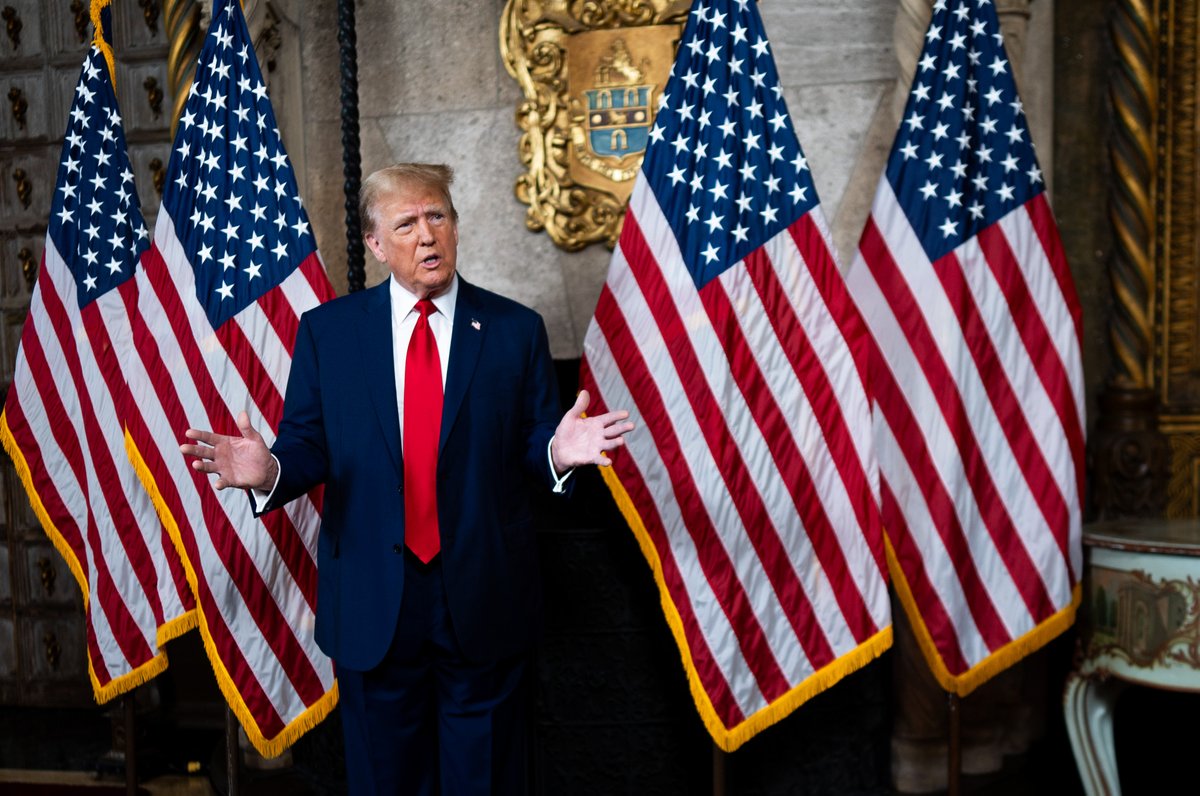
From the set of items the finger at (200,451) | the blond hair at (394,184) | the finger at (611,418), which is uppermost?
the blond hair at (394,184)

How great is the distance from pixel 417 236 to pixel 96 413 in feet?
4.97

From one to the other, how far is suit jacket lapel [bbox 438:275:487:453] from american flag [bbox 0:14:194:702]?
4.39 ft

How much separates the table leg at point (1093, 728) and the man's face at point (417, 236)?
2210 mm

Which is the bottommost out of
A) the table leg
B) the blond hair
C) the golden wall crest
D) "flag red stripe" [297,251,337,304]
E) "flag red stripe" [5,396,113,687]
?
the table leg

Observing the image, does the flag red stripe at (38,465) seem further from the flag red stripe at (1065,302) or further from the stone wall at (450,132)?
the flag red stripe at (1065,302)

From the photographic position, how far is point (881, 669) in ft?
11.5

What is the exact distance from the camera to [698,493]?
9.75 feet

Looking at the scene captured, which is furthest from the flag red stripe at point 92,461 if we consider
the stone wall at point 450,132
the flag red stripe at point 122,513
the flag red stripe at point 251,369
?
the stone wall at point 450,132

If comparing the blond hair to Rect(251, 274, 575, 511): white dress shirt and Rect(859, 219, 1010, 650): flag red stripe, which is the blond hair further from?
Rect(859, 219, 1010, 650): flag red stripe

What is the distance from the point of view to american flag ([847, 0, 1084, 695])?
3.11m

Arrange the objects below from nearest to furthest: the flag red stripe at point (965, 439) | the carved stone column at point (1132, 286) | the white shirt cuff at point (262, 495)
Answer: the white shirt cuff at point (262, 495)
the flag red stripe at point (965, 439)
the carved stone column at point (1132, 286)

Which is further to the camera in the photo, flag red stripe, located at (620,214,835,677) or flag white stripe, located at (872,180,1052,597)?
flag white stripe, located at (872,180,1052,597)

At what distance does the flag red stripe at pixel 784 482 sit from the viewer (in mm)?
2986

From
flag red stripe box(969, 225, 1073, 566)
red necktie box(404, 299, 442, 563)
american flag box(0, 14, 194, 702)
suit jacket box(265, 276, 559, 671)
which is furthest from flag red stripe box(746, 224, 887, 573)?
american flag box(0, 14, 194, 702)
